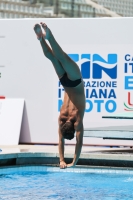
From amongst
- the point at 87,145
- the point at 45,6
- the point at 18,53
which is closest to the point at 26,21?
the point at 18,53

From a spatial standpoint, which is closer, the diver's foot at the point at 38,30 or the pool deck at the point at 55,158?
the diver's foot at the point at 38,30

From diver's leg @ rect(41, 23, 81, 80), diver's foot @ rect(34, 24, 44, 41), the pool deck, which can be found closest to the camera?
diver's foot @ rect(34, 24, 44, 41)

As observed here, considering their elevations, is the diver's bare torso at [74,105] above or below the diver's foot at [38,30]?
below

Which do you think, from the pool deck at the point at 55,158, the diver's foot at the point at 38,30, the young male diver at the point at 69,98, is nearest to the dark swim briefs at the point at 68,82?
the young male diver at the point at 69,98

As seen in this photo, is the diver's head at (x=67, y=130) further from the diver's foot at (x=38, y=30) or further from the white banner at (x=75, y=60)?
the white banner at (x=75, y=60)

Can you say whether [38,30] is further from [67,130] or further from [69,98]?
[67,130]

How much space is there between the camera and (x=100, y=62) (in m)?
11.7

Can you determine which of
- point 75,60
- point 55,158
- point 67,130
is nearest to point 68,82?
point 67,130

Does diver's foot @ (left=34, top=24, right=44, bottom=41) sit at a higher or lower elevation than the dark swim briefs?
higher

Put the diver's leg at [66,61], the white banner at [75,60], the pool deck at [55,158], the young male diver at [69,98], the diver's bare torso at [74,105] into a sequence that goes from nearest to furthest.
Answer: the diver's leg at [66,61]
the young male diver at [69,98]
the diver's bare torso at [74,105]
the pool deck at [55,158]
the white banner at [75,60]

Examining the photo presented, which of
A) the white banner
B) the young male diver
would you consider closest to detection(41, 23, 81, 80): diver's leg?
the young male diver

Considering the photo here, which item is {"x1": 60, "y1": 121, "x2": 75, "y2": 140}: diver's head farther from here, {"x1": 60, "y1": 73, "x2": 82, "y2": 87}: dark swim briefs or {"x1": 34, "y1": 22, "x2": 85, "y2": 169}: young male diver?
{"x1": 60, "y1": 73, "x2": 82, "y2": 87}: dark swim briefs

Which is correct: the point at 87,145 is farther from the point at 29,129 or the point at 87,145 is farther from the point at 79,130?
the point at 79,130

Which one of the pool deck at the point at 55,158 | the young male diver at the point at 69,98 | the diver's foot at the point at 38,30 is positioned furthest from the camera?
the pool deck at the point at 55,158
